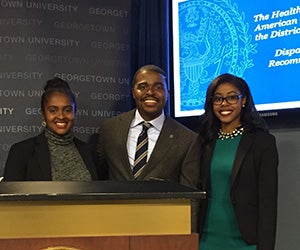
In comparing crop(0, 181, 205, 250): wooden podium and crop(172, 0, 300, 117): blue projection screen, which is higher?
crop(172, 0, 300, 117): blue projection screen

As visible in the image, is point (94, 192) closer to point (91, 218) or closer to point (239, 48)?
point (91, 218)

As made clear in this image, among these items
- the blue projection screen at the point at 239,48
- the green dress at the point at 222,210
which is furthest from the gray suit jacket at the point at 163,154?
the blue projection screen at the point at 239,48

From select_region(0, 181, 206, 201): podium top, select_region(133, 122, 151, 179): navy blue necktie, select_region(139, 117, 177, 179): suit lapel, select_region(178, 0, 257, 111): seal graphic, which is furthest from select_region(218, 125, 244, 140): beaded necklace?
select_region(0, 181, 206, 201): podium top

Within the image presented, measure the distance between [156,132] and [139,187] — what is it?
4.21 feet

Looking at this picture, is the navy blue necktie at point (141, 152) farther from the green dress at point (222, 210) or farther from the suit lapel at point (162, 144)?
the green dress at point (222, 210)

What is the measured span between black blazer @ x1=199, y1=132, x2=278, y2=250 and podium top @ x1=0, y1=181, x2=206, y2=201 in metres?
0.89

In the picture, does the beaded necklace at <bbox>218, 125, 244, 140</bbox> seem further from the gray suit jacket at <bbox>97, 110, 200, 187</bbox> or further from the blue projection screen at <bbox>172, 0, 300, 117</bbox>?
the blue projection screen at <bbox>172, 0, 300, 117</bbox>

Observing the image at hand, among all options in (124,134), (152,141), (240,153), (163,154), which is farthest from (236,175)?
(124,134)

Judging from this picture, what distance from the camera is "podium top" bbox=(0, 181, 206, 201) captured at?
1.28 metres

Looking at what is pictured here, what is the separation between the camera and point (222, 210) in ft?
7.57

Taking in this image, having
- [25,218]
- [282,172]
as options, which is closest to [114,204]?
[25,218]

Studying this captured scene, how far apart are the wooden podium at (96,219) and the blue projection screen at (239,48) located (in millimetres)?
1545

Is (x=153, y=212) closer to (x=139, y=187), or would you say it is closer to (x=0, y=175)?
(x=139, y=187)

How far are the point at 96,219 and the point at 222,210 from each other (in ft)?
3.63
